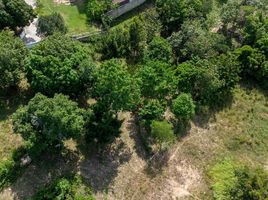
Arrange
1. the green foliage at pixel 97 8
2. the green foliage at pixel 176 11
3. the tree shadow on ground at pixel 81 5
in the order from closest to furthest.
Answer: the green foliage at pixel 176 11 → the green foliage at pixel 97 8 → the tree shadow on ground at pixel 81 5

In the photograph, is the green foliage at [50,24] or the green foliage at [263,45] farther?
the green foliage at [263,45]

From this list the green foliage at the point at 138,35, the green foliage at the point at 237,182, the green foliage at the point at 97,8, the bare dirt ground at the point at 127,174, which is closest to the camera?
the green foliage at the point at 237,182

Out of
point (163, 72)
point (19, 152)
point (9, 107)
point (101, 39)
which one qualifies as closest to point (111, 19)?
point (101, 39)

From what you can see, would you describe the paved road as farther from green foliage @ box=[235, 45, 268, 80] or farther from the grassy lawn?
green foliage @ box=[235, 45, 268, 80]

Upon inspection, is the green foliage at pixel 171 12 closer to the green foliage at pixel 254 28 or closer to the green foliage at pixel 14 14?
the green foliage at pixel 254 28

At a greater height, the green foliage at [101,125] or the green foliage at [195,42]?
the green foliage at [101,125]

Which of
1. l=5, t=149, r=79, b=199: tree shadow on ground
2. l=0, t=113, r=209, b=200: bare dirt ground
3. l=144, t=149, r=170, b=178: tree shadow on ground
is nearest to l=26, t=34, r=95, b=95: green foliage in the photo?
l=5, t=149, r=79, b=199: tree shadow on ground

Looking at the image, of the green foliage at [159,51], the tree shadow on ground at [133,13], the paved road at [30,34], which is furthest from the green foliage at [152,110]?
the paved road at [30,34]
